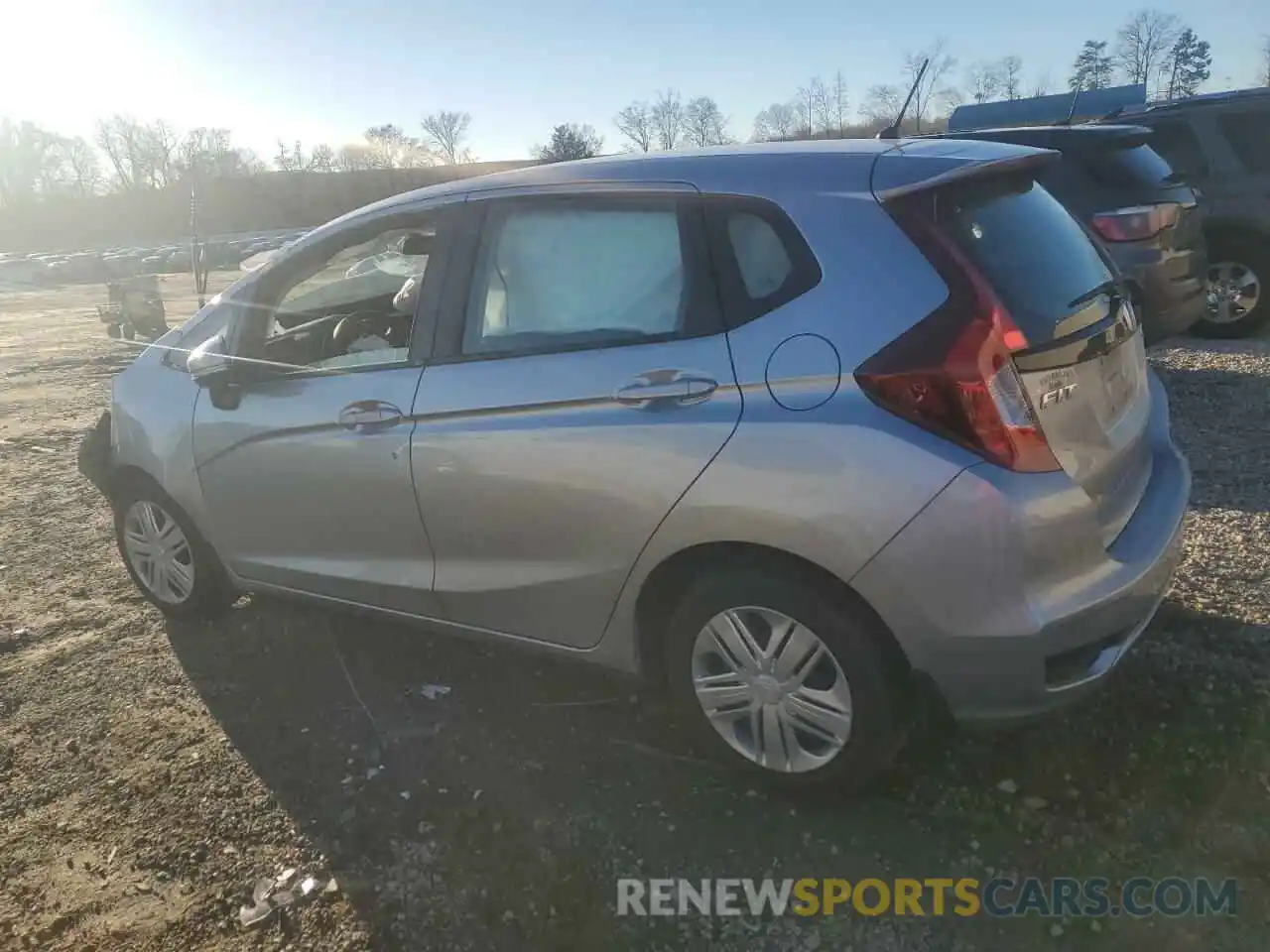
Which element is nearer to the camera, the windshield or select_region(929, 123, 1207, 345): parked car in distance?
the windshield

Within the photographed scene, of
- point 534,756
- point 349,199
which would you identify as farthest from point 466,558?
point 349,199

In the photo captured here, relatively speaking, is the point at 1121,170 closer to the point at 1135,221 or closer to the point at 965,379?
the point at 1135,221

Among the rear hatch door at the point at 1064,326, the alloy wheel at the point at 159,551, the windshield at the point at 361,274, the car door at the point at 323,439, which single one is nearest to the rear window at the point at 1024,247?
the rear hatch door at the point at 1064,326

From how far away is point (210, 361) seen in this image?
3.69 meters

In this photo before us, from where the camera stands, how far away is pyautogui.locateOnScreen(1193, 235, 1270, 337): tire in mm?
7762

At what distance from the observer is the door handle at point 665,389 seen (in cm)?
252

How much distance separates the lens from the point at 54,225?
280 ft

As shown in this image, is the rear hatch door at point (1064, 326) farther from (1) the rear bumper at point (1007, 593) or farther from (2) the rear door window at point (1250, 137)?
(2) the rear door window at point (1250, 137)

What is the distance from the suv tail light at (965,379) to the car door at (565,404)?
41 cm

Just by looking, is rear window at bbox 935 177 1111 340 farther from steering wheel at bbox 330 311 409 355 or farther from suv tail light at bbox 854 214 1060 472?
steering wheel at bbox 330 311 409 355

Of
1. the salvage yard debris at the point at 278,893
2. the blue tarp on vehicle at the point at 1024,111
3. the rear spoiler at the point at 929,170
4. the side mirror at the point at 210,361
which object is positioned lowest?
the salvage yard debris at the point at 278,893

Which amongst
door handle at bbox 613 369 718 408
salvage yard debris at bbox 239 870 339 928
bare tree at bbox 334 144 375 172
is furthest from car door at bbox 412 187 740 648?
bare tree at bbox 334 144 375 172

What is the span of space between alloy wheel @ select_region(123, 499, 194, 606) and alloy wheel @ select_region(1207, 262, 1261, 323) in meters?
7.87

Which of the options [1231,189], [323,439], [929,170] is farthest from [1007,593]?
[1231,189]
